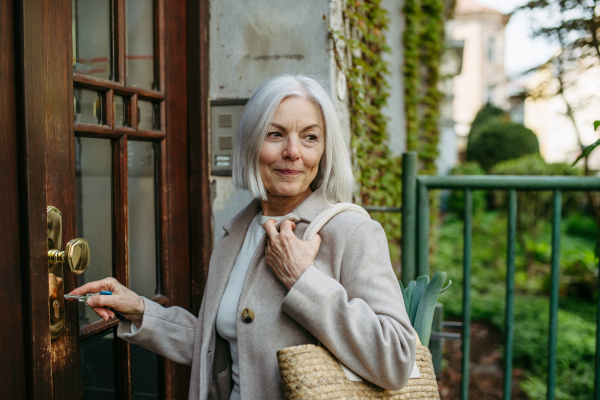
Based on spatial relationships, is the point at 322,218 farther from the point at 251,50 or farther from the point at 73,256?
the point at 251,50

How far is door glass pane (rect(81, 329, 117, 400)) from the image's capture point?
1619 millimetres

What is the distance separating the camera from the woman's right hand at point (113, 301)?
1.32 m

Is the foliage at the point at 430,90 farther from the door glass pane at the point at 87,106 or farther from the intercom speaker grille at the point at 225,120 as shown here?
the door glass pane at the point at 87,106

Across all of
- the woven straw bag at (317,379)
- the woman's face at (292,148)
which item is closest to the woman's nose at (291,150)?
the woman's face at (292,148)

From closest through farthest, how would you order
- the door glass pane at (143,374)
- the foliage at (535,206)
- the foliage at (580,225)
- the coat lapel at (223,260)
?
the coat lapel at (223,260) → the door glass pane at (143,374) → the foliage at (535,206) → the foliage at (580,225)

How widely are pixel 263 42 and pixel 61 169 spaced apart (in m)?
1.13

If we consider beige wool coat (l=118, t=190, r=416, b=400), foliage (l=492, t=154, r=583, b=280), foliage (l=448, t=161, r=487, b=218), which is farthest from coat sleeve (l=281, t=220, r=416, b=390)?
foliage (l=448, t=161, r=487, b=218)

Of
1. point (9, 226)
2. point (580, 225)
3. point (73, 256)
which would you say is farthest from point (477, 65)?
point (9, 226)

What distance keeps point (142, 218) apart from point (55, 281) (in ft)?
2.04

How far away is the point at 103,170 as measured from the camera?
1669 millimetres

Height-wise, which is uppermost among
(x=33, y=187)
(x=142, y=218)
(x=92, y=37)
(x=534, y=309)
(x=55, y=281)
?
(x=92, y=37)

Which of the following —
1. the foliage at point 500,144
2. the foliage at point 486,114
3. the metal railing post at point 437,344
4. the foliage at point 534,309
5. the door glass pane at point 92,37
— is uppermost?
the foliage at point 486,114

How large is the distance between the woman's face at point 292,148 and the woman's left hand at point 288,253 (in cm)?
15

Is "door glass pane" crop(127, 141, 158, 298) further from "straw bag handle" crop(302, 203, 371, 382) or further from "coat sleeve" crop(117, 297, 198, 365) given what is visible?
"straw bag handle" crop(302, 203, 371, 382)
